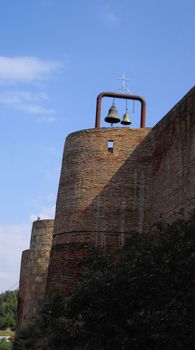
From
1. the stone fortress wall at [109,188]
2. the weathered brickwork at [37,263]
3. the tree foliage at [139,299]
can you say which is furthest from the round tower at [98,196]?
the weathered brickwork at [37,263]

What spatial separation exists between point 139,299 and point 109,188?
5.34m

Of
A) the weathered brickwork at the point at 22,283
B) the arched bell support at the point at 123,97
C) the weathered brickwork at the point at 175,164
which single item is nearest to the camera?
the weathered brickwork at the point at 175,164

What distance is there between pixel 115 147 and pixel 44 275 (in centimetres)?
806

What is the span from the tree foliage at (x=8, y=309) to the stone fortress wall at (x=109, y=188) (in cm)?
3933

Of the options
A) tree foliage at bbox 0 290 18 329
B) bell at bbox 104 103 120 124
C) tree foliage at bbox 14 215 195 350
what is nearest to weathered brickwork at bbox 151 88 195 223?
tree foliage at bbox 14 215 195 350

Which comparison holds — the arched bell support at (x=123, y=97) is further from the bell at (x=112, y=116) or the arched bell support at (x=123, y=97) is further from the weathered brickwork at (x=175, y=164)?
the weathered brickwork at (x=175, y=164)

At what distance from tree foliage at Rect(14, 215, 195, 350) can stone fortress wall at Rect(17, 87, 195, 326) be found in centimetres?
272

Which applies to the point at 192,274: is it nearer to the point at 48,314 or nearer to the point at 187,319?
the point at 187,319

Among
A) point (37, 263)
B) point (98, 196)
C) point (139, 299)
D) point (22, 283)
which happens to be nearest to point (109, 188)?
point (98, 196)

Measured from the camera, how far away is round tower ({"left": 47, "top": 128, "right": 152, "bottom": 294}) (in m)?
14.2

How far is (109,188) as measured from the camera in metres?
14.5

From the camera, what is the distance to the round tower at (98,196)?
14.2 m

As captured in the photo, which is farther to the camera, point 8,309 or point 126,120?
point 8,309

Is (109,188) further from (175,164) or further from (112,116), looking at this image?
(112,116)
